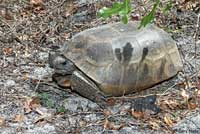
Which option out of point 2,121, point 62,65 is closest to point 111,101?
point 62,65

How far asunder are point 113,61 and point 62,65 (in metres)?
0.46

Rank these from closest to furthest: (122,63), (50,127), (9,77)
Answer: (50,127) → (122,63) → (9,77)

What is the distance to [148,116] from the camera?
3719 millimetres

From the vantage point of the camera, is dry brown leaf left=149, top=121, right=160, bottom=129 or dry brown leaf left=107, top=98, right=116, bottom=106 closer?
dry brown leaf left=149, top=121, right=160, bottom=129

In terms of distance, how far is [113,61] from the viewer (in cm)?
384

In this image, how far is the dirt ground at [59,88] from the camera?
12.0 ft

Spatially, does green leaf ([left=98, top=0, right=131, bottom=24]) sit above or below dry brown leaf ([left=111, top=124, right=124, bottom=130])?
above

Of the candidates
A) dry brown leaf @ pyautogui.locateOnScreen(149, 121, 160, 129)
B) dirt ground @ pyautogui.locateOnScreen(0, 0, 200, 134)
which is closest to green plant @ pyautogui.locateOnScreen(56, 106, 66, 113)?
dirt ground @ pyautogui.locateOnScreen(0, 0, 200, 134)

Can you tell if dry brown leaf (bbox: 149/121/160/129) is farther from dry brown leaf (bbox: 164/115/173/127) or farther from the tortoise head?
the tortoise head

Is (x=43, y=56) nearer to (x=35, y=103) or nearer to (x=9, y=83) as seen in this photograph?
(x=9, y=83)

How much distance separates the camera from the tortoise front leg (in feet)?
12.7

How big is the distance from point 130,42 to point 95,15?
158 centimetres

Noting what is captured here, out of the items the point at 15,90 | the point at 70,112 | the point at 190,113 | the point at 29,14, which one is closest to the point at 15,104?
the point at 15,90

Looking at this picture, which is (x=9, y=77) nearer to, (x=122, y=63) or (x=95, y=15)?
(x=122, y=63)
